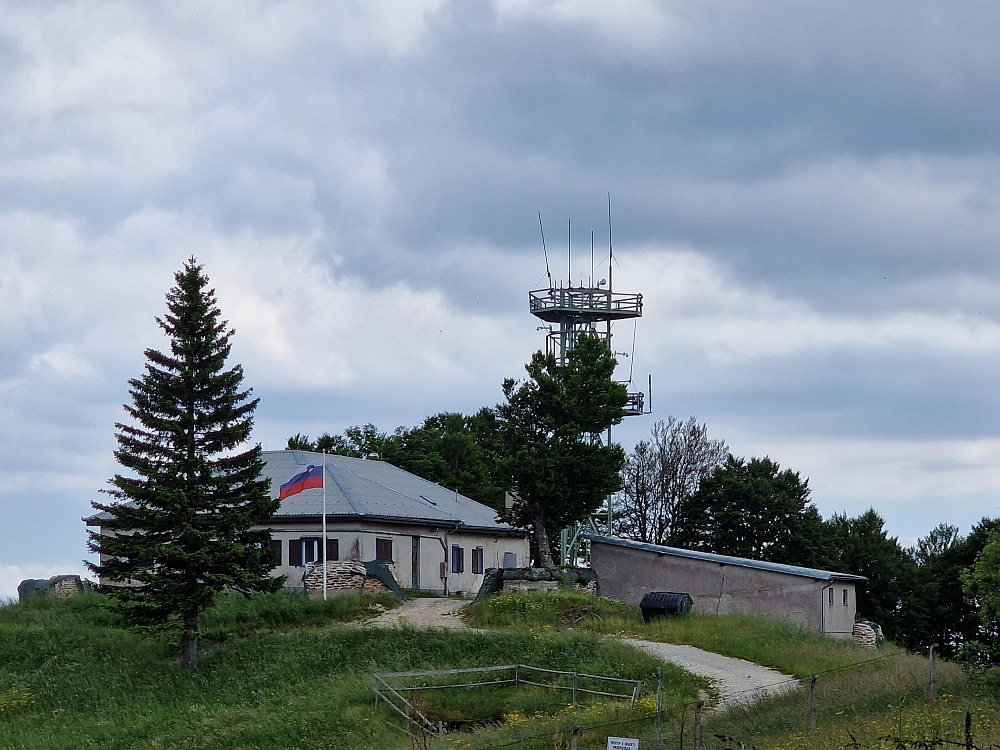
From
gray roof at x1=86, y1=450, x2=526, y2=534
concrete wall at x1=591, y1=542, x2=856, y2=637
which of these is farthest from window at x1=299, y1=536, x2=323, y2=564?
concrete wall at x1=591, y1=542, x2=856, y2=637

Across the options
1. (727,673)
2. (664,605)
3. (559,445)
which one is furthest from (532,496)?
(727,673)

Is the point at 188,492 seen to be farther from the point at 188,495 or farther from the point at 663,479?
the point at 663,479

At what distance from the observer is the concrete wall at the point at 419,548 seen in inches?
1789

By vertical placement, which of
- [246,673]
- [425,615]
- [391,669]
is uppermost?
[425,615]

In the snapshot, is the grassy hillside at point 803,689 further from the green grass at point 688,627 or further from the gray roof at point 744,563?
the gray roof at point 744,563

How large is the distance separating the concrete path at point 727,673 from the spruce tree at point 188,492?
11106 mm

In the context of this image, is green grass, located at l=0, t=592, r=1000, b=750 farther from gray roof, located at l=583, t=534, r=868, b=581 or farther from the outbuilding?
gray roof, located at l=583, t=534, r=868, b=581

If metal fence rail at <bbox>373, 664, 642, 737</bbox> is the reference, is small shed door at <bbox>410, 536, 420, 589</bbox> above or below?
above

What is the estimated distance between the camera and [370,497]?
4838 cm

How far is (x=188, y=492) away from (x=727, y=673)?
51.8 feet

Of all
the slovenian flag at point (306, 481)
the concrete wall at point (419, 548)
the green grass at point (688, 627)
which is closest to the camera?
the green grass at point (688, 627)

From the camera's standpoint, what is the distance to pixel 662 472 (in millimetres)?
A: 74625

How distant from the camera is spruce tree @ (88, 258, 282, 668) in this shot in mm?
34906

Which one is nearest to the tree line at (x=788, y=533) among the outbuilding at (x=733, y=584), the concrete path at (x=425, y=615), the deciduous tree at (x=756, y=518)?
the deciduous tree at (x=756, y=518)
